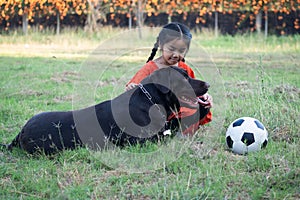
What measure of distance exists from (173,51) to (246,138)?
4.14ft

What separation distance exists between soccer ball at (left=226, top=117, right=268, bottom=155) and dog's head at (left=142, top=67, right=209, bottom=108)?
0.51 meters

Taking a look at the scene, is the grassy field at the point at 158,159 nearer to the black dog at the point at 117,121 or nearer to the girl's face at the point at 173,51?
the black dog at the point at 117,121

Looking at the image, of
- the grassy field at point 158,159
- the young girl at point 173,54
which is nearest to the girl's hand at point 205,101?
the young girl at point 173,54

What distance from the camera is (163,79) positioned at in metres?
4.49

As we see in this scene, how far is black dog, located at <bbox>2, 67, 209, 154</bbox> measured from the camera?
4.35 m

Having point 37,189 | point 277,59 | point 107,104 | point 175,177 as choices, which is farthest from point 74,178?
point 277,59

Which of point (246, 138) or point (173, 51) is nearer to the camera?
point (246, 138)

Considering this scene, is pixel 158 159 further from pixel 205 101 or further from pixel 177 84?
pixel 205 101

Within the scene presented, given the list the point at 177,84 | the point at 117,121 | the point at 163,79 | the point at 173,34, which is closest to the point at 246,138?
the point at 177,84

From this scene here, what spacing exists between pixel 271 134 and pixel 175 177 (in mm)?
1540

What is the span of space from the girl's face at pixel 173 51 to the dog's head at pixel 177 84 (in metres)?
0.37

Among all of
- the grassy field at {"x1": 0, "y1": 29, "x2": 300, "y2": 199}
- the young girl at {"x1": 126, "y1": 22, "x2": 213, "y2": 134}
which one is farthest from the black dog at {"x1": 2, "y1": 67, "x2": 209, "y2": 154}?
the young girl at {"x1": 126, "y1": 22, "x2": 213, "y2": 134}

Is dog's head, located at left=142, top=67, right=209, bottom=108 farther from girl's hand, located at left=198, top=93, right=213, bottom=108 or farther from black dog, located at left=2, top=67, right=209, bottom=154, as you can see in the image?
girl's hand, located at left=198, top=93, right=213, bottom=108

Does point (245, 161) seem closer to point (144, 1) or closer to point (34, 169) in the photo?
point (34, 169)
